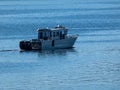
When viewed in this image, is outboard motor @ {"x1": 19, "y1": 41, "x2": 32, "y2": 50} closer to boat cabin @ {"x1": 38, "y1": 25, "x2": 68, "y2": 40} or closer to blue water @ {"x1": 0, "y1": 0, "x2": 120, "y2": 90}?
blue water @ {"x1": 0, "y1": 0, "x2": 120, "y2": 90}

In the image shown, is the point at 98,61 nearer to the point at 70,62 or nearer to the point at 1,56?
the point at 70,62

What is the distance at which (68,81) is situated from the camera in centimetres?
6500

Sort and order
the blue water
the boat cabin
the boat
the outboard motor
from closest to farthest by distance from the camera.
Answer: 1. the blue water
2. the outboard motor
3. the boat
4. the boat cabin

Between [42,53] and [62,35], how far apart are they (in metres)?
4.73

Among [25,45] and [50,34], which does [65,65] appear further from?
[50,34]

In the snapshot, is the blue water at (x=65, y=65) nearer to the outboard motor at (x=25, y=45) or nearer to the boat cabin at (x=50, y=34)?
the outboard motor at (x=25, y=45)

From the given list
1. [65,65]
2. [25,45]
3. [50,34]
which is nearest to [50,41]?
[50,34]

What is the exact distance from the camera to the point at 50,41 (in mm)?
89875

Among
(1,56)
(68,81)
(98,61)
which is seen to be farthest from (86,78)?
(1,56)

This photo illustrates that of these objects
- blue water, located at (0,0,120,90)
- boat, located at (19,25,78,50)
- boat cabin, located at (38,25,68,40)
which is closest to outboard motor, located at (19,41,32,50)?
boat, located at (19,25,78,50)

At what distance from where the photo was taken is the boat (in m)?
89.1

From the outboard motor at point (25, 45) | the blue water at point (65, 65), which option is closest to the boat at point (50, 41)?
the outboard motor at point (25, 45)

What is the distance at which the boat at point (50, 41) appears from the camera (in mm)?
89062

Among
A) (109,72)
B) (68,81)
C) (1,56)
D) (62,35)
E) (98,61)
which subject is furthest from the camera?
(62,35)
